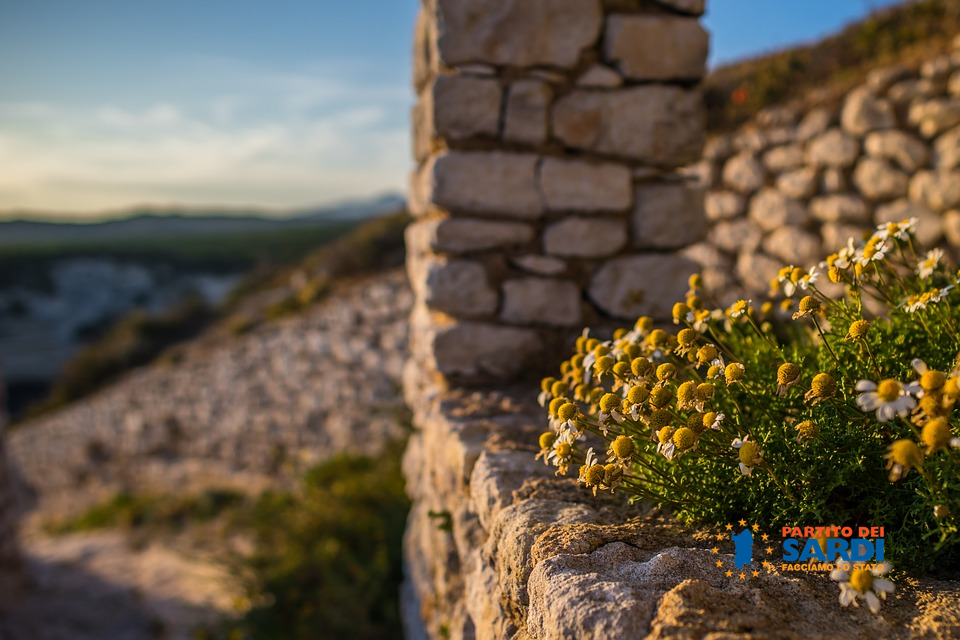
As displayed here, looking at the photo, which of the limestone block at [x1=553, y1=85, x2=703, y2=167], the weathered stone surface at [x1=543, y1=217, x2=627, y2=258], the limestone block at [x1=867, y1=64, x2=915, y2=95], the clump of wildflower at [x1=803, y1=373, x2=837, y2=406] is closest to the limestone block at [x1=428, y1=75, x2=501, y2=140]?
the limestone block at [x1=553, y1=85, x2=703, y2=167]

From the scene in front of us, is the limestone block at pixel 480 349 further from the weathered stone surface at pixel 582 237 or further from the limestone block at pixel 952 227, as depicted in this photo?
the limestone block at pixel 952 227

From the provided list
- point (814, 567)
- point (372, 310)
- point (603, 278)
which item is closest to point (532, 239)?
point (603, 278)

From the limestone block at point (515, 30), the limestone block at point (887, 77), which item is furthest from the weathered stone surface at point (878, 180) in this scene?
the limestone block at point (515, 30)

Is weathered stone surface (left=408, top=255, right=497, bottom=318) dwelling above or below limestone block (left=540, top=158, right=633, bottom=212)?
below

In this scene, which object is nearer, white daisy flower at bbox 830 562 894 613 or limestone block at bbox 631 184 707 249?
white daisy flower at bbox 830 562 894 613

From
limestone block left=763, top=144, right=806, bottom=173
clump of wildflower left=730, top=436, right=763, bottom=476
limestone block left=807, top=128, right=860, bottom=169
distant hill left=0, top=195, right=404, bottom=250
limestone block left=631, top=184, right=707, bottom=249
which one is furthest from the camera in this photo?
distant hill left=0, top=195, right=404, bottom=250

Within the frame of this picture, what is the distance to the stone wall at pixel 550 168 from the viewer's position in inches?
93.3

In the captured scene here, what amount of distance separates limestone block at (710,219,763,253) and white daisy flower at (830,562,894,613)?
5.35 meters

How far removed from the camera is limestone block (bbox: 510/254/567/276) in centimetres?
252

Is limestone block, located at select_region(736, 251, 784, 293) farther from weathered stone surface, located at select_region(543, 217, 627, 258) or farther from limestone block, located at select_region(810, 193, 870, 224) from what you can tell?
weathered stone surface, located at select_region(543, 217, 627, 258)

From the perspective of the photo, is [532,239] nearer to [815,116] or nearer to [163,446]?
Result: [815,116]

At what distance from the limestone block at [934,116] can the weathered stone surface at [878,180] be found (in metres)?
0.36

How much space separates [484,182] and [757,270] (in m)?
4.18

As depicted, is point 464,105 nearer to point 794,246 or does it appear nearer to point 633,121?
point 633,121
